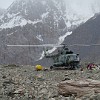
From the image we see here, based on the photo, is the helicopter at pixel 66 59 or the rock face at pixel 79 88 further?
the helicopter at pixel 66 59

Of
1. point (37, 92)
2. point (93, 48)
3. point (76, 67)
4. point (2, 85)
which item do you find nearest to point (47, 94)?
point (37, 92)

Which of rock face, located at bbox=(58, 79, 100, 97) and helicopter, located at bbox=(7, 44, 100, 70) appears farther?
helicopter, located at bbox=(7, 44, 100, 70)

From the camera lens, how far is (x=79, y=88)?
1171 centimetres

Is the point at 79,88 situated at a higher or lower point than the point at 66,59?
lower

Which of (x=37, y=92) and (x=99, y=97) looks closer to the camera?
(x=99, y=97)

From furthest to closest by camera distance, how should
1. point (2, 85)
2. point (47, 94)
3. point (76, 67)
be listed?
point (76, 67)
point (2, 85)
point (47, 94)

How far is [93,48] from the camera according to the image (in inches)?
7672

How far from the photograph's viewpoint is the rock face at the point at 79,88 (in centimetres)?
1130

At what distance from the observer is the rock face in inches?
445

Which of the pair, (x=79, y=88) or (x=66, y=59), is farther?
(x=66, y=59)

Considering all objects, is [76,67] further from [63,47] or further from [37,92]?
[37,92]

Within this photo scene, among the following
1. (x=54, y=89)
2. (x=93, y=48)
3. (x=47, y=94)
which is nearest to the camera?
(x=47, y=94)

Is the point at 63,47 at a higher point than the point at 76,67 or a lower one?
higher

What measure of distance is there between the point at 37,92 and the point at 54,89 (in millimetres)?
1023
